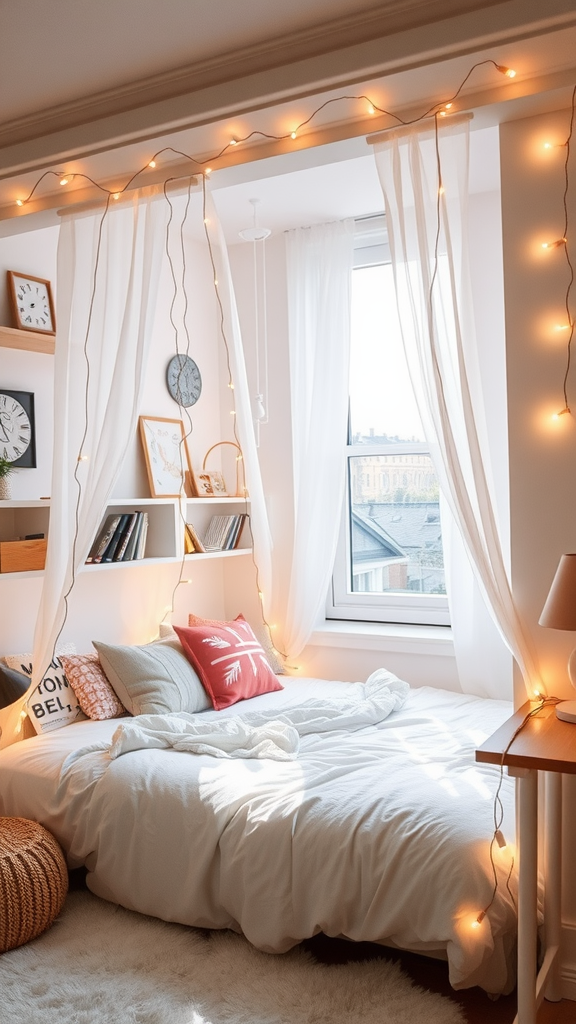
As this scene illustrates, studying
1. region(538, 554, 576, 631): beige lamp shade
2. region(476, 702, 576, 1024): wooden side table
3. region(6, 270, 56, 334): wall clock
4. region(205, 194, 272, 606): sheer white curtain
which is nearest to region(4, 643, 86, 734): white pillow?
region(205, 194, 272, 606): sheer white curtain

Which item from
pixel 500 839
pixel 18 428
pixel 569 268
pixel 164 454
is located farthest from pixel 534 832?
pixel 164 454

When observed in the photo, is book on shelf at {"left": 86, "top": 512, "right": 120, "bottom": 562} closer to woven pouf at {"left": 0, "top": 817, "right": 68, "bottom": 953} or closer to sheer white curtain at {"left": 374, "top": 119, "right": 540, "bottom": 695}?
woven pouf at {"left": 0, "top": 817, "right": 68, "bottom": 953}

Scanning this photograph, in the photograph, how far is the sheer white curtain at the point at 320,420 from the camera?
4.44m

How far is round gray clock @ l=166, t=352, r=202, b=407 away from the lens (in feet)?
15.0

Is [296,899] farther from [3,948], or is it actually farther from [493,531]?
[493,531]

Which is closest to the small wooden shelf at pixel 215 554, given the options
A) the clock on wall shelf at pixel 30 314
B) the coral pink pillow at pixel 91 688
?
the coral pink pillow at pixel 91 688

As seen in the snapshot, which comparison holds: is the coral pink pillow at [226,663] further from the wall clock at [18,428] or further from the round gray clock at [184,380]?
the round gray clock at [184,380]

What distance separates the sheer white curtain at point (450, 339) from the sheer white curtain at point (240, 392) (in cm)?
70

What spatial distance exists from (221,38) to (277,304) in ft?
7.41

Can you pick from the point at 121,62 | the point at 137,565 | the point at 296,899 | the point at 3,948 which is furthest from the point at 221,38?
the point at 3,948

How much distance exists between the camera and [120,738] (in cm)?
311

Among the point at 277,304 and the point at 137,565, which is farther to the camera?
the point at 277,304

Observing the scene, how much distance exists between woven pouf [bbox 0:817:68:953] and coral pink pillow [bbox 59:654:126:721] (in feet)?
2.24

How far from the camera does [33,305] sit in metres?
3.73
